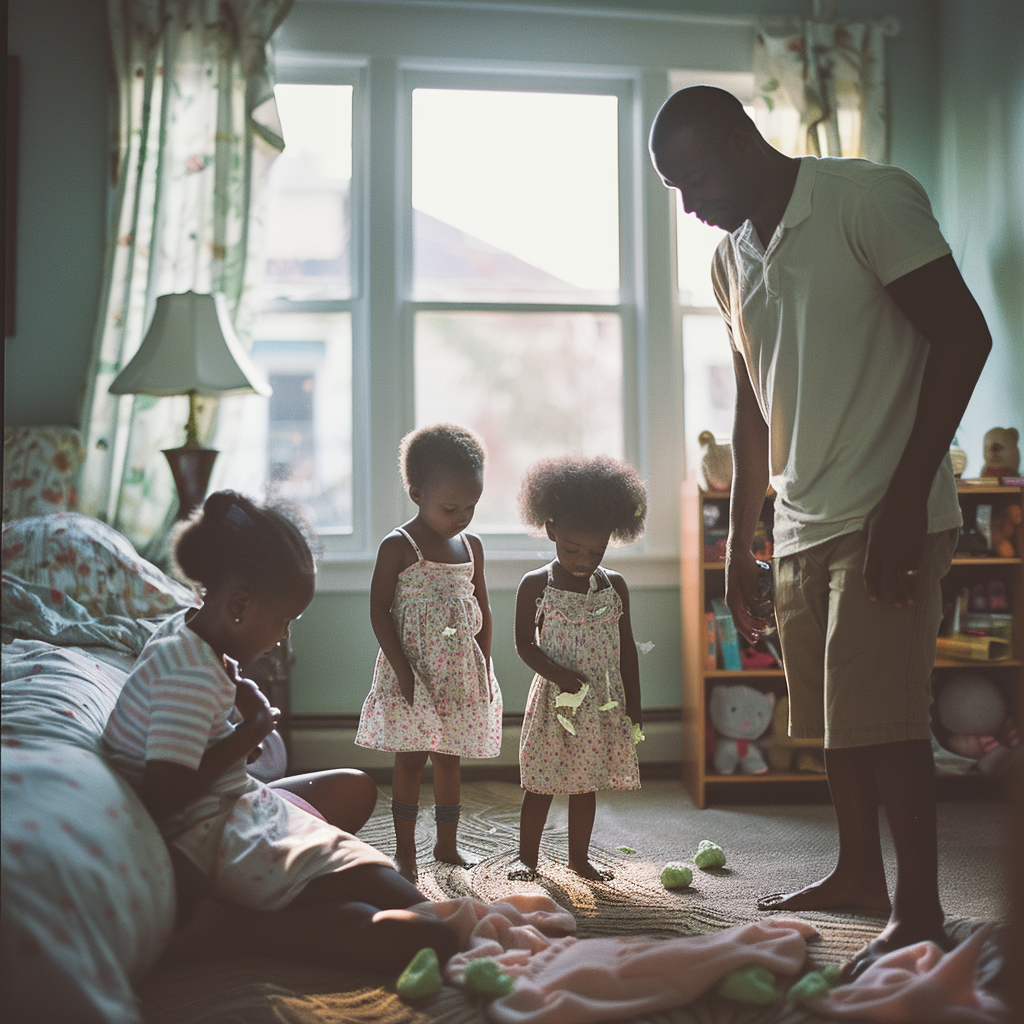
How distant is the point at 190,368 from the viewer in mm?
→ 2529

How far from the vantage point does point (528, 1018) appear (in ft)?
3.60

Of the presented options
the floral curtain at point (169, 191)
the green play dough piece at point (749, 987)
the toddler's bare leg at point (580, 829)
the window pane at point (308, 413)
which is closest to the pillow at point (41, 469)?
the floral curtain at point (169, 191)

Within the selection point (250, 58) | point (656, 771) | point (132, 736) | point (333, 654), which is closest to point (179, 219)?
point (250, 58)

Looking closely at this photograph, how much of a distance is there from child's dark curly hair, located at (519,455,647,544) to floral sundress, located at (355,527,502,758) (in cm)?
23

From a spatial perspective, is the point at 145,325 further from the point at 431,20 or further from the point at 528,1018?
the point at 528,1018

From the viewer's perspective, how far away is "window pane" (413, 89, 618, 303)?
3104mm

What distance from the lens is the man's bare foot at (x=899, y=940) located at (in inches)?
51.0

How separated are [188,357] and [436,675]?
1.20 meters

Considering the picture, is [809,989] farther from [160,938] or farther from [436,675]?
[436,675]

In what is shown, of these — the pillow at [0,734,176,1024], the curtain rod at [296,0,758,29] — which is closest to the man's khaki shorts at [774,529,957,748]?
the pillow at [0,734,176,1024]

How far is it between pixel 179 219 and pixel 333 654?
4.71 feet

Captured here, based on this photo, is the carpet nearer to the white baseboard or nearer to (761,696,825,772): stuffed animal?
the white baseboard

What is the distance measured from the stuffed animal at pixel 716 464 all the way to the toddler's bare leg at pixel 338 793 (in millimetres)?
1325

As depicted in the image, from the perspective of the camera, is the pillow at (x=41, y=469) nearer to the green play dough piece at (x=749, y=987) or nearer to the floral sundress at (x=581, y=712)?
the floral sundress at (x=581, y=712)
